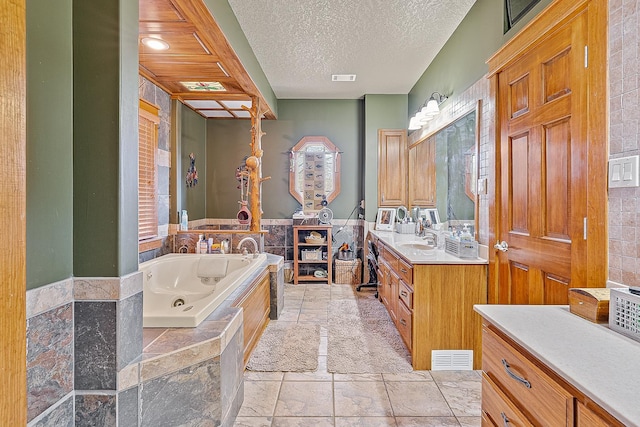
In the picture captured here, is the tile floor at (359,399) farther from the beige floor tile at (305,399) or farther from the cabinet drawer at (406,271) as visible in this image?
the cabinet drawer at (406,271)

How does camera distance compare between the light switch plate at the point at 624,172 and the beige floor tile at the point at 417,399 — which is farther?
the beige floor tile at the point at 417,399

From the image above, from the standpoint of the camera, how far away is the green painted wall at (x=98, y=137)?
4.06ft

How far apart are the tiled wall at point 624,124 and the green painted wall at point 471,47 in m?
0.63

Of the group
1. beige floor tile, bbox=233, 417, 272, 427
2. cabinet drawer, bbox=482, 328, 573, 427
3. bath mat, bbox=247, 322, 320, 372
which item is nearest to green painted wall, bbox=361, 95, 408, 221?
bath mat, bbox=247, 322, 320, 372

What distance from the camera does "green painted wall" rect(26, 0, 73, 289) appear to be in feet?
3.47

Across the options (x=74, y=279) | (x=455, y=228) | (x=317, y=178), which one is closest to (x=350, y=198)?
(x=317, y=178)

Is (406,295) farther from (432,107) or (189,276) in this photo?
(189,276)

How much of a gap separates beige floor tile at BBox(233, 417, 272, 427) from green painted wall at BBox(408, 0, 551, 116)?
2.80 metres

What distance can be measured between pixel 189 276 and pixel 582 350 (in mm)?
3222

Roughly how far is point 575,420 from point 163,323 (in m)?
1.72

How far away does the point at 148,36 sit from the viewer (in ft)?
8.38

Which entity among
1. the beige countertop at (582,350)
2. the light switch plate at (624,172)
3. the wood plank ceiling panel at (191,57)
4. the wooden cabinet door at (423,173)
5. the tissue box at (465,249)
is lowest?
the beige countertop at (582,350)

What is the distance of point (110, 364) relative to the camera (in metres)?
1.24

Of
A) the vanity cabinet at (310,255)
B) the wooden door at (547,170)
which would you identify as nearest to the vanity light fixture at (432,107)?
the wooden door at (547,170)
